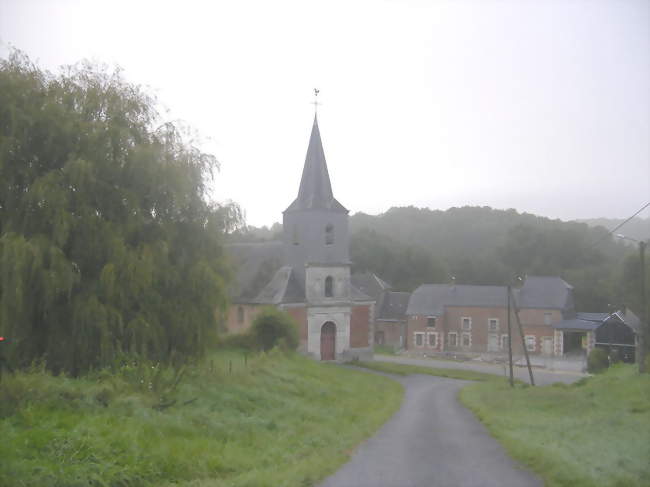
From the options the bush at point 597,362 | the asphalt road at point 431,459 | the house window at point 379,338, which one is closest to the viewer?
the asphalt road at point 431,459

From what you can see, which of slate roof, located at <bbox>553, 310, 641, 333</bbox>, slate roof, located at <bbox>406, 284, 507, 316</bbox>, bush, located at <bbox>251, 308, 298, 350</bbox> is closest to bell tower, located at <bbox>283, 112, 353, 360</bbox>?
bush, located at <bbox>251, 308, 298, 350</bbox>

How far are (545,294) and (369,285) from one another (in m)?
16.3

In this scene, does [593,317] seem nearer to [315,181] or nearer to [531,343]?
[531,343]

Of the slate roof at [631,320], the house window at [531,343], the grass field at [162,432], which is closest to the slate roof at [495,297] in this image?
the house window at [531,343]

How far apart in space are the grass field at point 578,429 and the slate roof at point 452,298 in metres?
Result: 25.5

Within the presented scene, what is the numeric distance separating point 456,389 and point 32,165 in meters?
19.6

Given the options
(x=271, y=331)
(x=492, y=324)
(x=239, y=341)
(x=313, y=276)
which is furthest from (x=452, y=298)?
(x=239, y=341)

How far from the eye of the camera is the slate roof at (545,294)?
4534cm

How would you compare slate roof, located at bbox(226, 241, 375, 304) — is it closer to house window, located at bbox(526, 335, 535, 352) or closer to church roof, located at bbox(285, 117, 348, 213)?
church roof, located at bbox(285, 117, 348, 213)

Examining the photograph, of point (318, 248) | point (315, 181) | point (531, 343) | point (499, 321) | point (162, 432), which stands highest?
point (315, 181)

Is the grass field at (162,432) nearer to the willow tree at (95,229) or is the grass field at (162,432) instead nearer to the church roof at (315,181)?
the willow tree at (95,229)

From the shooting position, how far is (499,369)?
37312mm

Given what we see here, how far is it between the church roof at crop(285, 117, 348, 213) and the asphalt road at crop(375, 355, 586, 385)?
12793 mm

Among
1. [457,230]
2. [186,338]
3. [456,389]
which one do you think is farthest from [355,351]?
[457,230]
